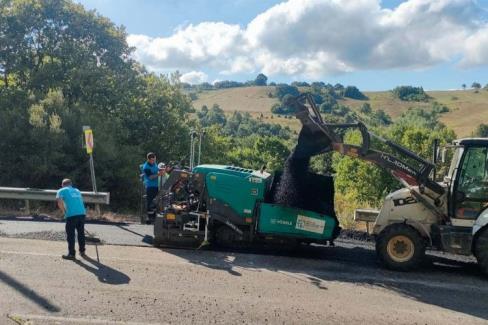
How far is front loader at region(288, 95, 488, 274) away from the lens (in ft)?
28.0

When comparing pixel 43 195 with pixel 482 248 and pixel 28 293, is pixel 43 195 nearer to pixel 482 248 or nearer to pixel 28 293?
pixel 28 293

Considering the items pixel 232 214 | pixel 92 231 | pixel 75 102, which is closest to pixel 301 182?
pixel 232 214

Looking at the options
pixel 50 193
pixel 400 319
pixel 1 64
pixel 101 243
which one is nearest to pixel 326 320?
pixel 400 319

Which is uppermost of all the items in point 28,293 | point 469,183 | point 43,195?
point 469,183

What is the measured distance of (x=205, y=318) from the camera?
6.03 m

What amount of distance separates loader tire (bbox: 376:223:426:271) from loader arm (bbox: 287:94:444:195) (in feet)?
2.94

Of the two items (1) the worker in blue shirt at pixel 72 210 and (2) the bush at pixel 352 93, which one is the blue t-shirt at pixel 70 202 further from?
(2) the bush at pixel 352 93

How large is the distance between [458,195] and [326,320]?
4.00 metres

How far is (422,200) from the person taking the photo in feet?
29.5

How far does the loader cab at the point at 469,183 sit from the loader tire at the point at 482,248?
1.11 ft

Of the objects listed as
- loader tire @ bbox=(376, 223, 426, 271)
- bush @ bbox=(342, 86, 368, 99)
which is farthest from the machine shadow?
bush @ bbox=(342, 86, 368, 99)

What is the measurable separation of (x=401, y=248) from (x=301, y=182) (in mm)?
2168

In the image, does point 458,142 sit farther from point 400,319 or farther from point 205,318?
point 205,318

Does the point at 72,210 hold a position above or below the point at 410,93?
below
